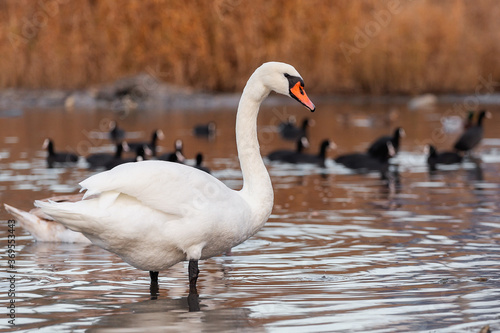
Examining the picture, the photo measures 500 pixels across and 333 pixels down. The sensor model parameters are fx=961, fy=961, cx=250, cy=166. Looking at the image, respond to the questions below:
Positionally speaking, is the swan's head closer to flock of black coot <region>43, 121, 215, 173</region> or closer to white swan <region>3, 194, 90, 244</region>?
white swan <region>3, 194, 90, 244</region>

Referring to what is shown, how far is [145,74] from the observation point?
1289 inches

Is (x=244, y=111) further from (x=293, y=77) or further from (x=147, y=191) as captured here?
(x=147, y=191)

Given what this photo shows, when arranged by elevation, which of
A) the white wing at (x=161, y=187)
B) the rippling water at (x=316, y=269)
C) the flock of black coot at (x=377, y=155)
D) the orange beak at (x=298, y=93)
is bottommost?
the rippling water at (x=316, y=269)

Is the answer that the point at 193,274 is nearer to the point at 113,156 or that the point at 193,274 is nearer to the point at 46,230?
the point at 46,230

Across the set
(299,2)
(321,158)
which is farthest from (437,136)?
(299,2)

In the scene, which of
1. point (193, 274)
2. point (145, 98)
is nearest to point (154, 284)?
point (193, 274)

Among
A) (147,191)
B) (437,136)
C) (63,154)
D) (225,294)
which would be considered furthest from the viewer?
(437,136)

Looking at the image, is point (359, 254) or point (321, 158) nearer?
point (359, 254)

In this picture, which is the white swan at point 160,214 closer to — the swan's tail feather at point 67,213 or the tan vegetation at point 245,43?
the swan's tail feather at point 67,213

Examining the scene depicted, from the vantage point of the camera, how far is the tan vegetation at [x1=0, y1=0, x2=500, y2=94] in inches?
1228

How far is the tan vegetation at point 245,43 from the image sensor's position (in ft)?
102

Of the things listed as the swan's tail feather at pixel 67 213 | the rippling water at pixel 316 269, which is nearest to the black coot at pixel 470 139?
the rippling water at pixel 316 269

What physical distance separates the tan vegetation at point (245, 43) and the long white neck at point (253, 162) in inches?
941

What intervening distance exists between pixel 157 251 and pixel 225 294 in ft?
2.25
